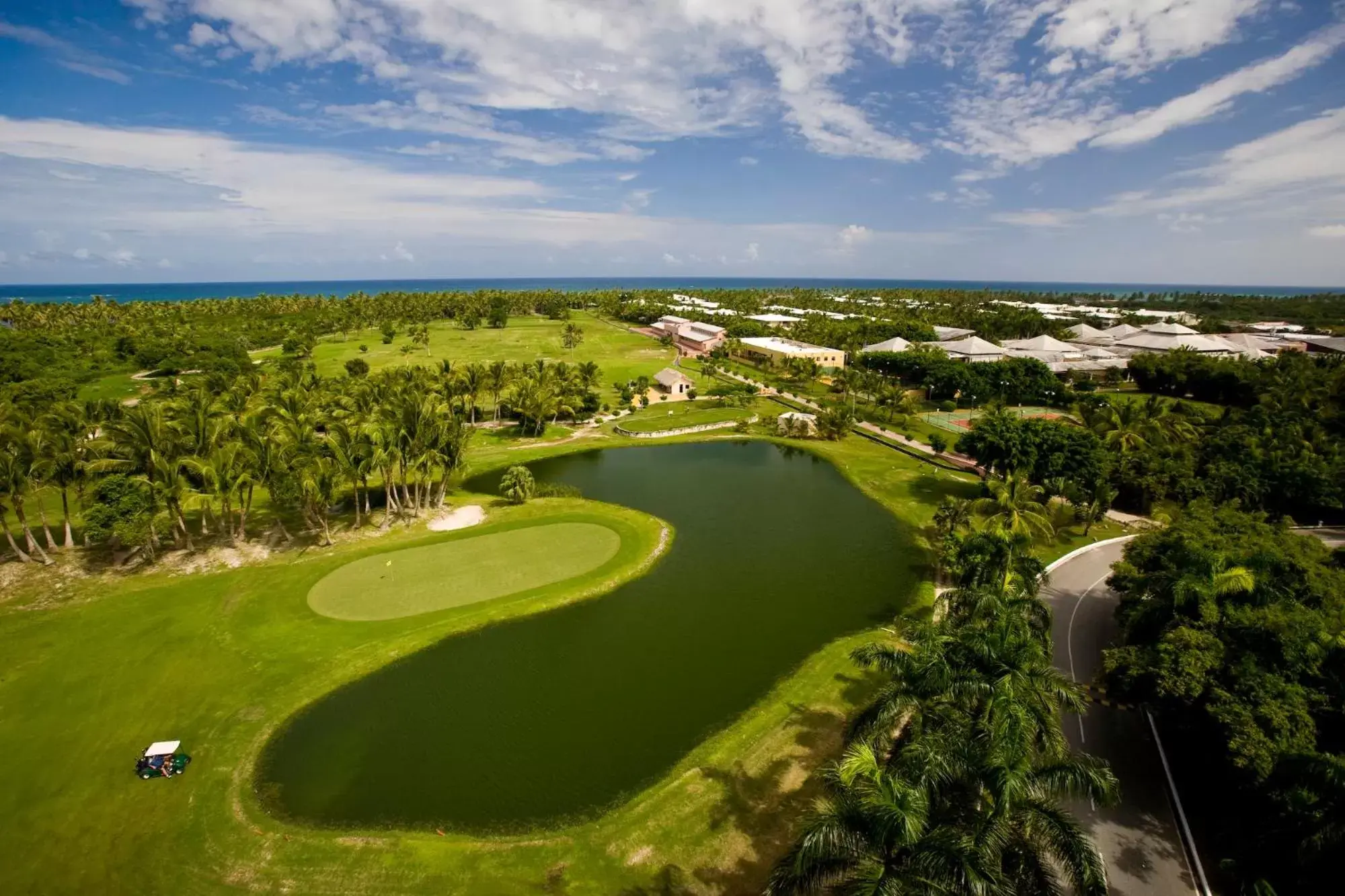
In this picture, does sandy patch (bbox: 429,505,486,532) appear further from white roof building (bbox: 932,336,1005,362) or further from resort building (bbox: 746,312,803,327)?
resort building (bbox: 746,312,803,327)

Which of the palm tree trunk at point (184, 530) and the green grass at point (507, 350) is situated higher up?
the green grass at point (507, 350)

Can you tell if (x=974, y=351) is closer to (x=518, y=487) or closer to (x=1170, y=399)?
(x=1170, y=399)

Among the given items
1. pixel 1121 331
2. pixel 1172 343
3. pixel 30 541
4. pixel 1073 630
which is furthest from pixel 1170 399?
pixel 30 541

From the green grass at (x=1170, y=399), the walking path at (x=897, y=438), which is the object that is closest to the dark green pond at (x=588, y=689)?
the walking path at (x=897, y=438)

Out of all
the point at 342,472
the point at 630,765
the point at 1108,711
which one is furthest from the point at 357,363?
the point at 1108,711

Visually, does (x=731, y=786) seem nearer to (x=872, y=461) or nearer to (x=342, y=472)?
(x=342, y=472)

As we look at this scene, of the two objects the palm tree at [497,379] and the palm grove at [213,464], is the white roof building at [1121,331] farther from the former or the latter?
the palm grove at [213,464]

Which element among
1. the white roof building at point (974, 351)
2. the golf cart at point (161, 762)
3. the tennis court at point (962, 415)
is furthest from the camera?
Result: the white roof building at point (974, 351)
